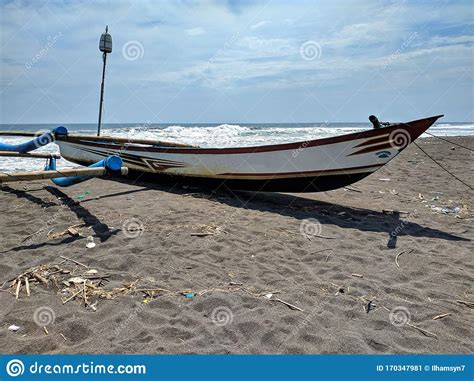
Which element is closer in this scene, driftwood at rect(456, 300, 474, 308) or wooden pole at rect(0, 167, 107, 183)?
driftwood at rect(456, 300, 474, 308)

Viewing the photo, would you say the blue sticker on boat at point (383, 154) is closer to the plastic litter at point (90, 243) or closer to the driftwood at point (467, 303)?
the driftwood at point (467, 303)

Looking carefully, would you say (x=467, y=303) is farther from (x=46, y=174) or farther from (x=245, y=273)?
(x=46, y=174)

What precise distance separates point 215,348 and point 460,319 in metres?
2.08

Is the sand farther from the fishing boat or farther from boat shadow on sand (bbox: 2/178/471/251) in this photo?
the fishing boat

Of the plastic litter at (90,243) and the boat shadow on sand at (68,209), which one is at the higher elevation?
the boat shadow on sand at (68,209)

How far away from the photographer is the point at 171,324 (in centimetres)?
264

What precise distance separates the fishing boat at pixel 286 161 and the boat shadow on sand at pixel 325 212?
252 mm

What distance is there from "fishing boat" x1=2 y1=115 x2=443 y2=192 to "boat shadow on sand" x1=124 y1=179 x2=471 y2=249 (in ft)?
0.83

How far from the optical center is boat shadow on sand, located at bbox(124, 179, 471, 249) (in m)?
4.95

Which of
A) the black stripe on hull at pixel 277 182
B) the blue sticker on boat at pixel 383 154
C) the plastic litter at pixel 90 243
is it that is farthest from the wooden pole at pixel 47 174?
the blue sticker on boat at pixel 383 154

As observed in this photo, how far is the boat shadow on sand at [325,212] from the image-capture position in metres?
4.95

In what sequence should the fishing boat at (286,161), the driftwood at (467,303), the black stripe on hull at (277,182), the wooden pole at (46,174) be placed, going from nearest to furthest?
1. the driftwood at (467,303)
2. the wooden pole at (46,174)
3. the fishing boat at (286,161)
4. the black stripe on hull at (277,182)

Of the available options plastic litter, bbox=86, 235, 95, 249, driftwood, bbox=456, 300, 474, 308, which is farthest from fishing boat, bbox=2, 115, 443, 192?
plastic litter, bbox=86, 235, 95, 249

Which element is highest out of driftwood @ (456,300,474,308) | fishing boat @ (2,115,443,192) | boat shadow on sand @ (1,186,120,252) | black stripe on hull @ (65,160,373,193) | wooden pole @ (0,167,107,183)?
fishing boat @ (2,115,443,192)
